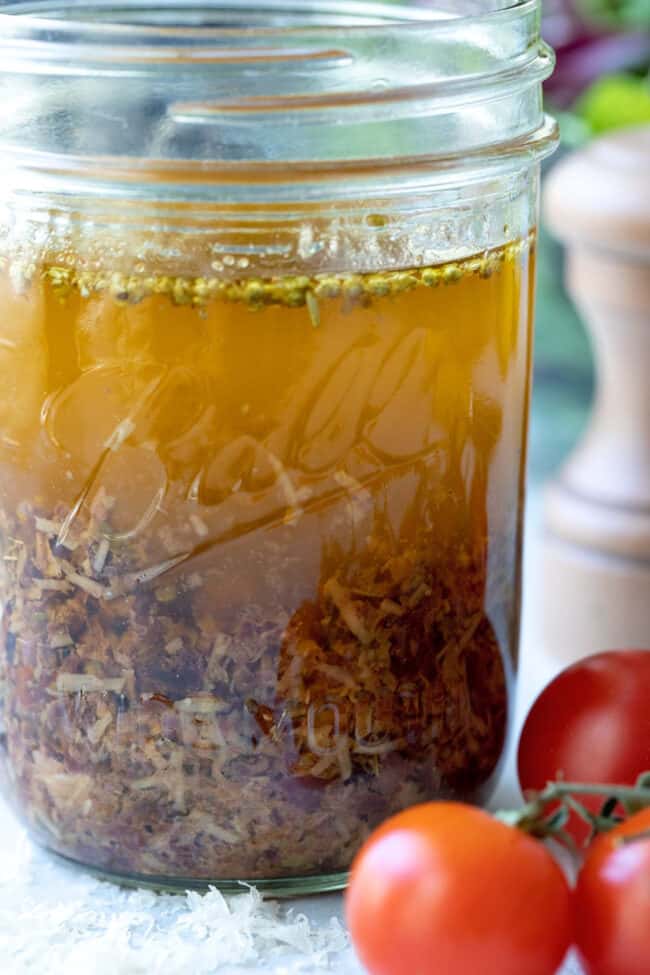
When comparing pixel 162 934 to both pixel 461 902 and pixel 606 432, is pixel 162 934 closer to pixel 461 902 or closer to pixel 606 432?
pixel 461 902

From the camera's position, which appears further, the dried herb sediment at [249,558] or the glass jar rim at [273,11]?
the glass jar rim at [273,11]

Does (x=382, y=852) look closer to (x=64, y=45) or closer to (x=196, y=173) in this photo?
(x=196, y=173)

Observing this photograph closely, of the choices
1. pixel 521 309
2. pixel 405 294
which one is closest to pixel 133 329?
pixel 405 294

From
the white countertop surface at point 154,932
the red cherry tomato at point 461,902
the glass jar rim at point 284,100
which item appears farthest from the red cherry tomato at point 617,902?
the glass jar rim at point 284,100

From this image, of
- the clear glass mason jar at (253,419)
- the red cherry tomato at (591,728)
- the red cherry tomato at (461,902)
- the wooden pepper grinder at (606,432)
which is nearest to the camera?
the red cherry tomato at (461,902)

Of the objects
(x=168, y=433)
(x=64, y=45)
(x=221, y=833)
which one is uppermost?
(x=64, y=45)

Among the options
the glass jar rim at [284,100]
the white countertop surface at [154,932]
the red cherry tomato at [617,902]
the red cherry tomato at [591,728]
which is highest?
the glass jar rim at [284,100]

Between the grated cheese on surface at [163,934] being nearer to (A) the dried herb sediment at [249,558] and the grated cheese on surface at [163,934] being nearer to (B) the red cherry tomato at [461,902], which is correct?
(A) the dried herb sediment at [249,558]
